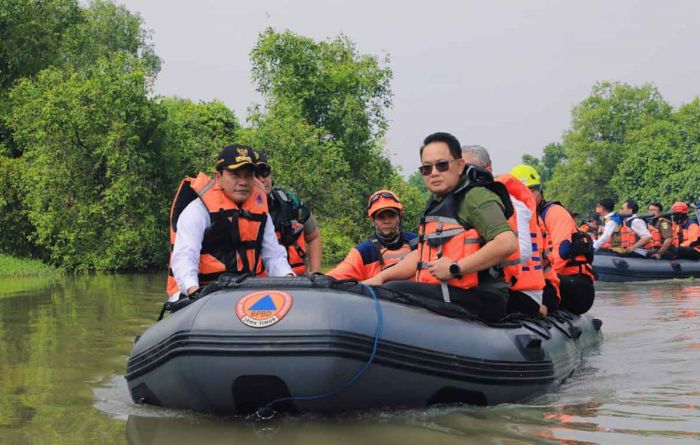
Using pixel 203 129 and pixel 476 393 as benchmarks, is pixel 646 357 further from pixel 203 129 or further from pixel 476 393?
pixel 203 129

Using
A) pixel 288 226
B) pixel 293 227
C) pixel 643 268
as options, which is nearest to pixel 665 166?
pixel 643 268

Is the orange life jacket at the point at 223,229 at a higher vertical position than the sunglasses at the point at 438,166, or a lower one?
lower

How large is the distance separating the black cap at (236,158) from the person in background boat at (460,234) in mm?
1008

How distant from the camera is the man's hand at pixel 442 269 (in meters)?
4.89

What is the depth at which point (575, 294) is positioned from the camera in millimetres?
7348

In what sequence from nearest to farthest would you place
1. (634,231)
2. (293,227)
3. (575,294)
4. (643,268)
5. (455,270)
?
1. (455,270)
2. (293,227)
3. (575,294)
4. (643,268)
5. (634,231)

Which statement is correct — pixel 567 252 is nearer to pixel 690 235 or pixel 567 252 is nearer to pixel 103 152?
pixel 690 235

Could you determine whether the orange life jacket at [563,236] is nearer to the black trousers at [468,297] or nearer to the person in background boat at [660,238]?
the black trousers at [468,297]

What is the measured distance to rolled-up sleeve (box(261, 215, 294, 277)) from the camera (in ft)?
18.3

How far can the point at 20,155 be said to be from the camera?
27.5 meters

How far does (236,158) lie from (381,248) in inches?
73.2

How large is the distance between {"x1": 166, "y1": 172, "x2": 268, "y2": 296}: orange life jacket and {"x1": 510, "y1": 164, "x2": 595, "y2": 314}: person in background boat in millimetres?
2694

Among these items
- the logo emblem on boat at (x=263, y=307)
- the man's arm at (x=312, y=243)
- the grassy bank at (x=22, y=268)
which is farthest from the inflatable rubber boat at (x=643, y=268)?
the grassy bank at (x=22, y=268)

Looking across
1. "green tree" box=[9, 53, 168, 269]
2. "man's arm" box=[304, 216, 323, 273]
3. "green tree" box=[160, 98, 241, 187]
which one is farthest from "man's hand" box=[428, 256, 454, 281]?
"green tree" box=[160, 98, 241, 187]
